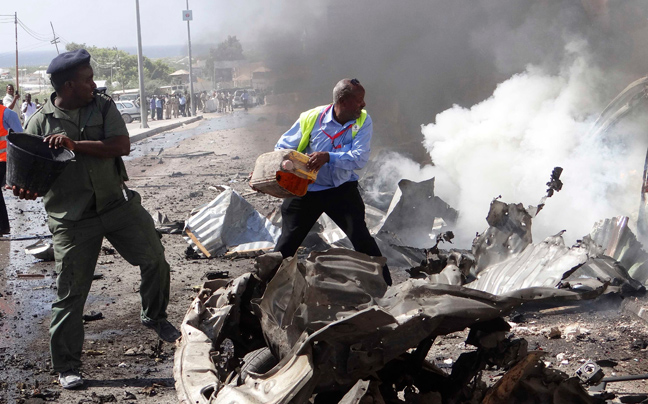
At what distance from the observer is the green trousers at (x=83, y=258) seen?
373 centimetres

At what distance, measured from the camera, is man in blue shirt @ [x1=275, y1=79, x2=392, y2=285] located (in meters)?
4.16

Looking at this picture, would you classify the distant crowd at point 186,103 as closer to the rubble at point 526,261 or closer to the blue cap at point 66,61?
the rubble at point 526,261

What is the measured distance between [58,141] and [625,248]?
445 cm

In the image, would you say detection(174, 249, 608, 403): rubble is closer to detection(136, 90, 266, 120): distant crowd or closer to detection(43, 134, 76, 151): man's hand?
detection(43, 134, 76, 151): man's hand

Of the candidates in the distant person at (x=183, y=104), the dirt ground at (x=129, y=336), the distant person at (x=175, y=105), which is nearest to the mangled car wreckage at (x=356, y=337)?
the dirt ground at (x=129, y=336)

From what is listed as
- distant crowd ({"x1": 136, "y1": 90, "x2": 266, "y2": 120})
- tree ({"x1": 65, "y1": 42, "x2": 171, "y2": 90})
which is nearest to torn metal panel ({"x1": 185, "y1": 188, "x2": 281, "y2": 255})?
distant crowd ({"x1": 136, "y1": 90, "x2": 266, "y2": 120})

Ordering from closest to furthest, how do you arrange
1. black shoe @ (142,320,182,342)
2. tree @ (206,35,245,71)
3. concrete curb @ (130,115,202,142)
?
black shoe @ (142,320,182,342) → concrete curb @ (130,115,202,142) → tree @ (206,35,245,71)

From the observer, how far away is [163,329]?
429cm

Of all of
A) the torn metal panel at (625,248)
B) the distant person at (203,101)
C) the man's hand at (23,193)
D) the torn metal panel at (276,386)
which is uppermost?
the man's hand at (23,193)

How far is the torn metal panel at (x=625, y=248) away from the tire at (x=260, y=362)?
12.1 ft

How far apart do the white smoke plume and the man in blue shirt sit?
2.92 m

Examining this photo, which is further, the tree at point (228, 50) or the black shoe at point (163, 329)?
the tree at point (228, 50)

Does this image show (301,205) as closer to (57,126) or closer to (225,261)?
(57,126)

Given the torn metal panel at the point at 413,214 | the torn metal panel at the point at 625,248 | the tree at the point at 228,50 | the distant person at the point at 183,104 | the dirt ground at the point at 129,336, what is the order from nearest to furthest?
1. the dirt ground at the point at 129,336
2. the torn metal panel at the point at 625,248
3. the torn metal panel at the point at 413,214
4. the tree at the point at 228,50
5. the distant person at the point at 183,104
